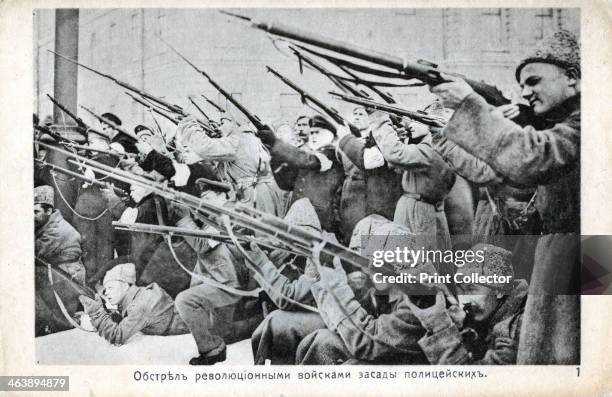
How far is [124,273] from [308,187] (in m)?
1.32

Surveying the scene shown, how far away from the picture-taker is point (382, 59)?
15.4ft

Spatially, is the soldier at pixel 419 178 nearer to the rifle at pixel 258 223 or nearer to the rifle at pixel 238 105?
the rifle at pixel 258 223

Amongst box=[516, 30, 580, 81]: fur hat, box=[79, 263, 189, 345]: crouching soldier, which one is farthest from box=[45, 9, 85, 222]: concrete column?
box=[516, 30, 580, 81]: fur hat

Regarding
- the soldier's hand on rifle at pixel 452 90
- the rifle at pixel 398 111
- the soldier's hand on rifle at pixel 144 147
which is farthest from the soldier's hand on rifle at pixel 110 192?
the soldier's hand on rifle at pixel 452 90

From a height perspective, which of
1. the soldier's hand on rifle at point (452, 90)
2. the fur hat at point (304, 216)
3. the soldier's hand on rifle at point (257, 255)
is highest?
the soldier's hand on rifle at point (452, 90)

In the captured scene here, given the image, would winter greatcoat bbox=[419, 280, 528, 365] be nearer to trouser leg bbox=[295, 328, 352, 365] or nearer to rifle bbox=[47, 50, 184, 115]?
trouser leg bbox=[295, 328, 352, 365]

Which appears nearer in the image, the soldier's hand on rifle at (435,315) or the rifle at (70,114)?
the soldier's hand on rifle at (435,315)

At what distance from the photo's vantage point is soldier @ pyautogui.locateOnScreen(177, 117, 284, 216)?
471 cm

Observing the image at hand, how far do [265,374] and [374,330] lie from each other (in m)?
0.76

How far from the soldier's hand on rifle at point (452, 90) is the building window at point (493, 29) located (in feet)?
0.92

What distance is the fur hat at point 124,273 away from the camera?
4.73m

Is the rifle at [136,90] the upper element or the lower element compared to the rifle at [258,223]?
upper

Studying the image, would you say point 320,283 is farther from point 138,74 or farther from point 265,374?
point 138,74

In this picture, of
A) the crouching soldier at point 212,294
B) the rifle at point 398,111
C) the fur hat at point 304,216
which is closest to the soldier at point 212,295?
the crouching soldier at point 212,294
